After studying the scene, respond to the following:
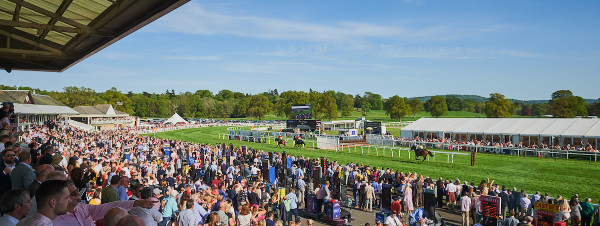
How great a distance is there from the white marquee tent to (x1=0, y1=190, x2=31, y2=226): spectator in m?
31.6

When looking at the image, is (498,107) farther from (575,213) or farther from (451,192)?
(575,213)

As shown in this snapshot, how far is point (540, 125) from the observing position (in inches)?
1192

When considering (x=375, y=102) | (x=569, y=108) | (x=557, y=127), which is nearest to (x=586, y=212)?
(x=557, y=127)

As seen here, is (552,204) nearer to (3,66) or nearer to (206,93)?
(3,66)

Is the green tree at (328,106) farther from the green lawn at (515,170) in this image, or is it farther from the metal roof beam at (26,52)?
the metal roof beam at (26,52)

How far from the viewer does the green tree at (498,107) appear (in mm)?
74250

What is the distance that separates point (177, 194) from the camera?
10328 millimetres

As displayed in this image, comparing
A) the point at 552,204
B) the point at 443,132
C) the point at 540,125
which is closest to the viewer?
the point at 552,204

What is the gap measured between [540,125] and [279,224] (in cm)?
2967

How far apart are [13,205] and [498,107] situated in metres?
81.4

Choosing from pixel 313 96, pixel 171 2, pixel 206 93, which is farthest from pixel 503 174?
pixel 206 93

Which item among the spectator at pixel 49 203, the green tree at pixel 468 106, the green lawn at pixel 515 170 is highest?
the green tree at pixel 468 106

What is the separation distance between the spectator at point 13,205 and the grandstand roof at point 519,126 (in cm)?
3164

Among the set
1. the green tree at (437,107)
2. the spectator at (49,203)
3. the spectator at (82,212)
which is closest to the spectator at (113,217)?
the spectator at (49,203)
